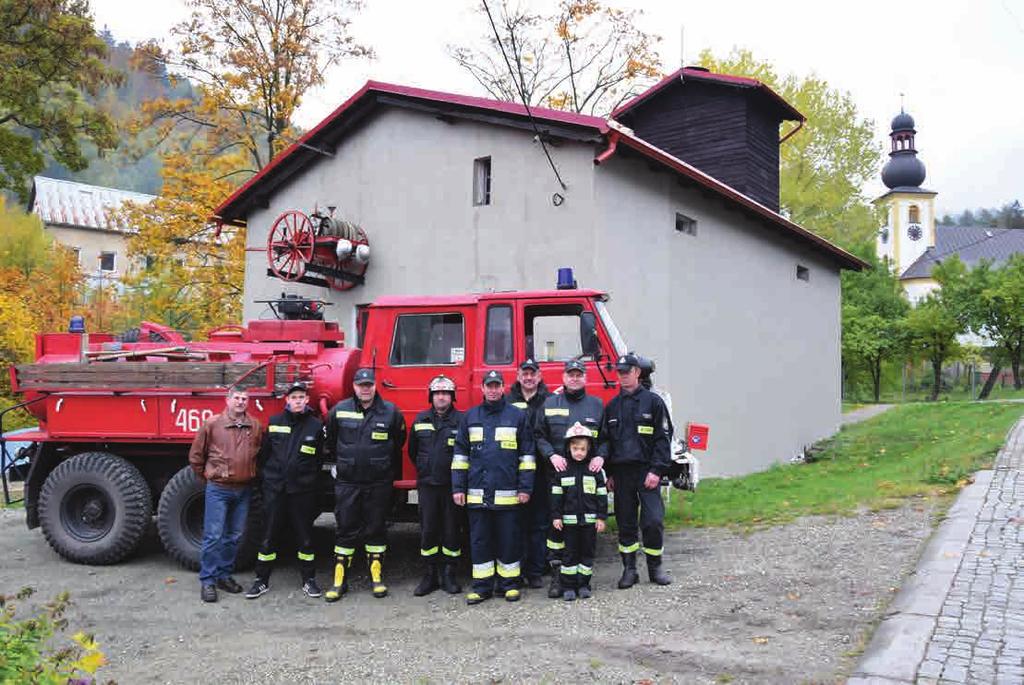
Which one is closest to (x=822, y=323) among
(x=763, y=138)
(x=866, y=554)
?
(x=763, y=138)

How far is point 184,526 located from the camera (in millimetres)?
7887

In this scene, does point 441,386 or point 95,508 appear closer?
point 441,386

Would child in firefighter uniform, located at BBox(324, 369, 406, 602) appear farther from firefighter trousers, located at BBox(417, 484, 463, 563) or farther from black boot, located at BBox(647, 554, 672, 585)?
black boot, located at BBox(647, 554, 672, 585)

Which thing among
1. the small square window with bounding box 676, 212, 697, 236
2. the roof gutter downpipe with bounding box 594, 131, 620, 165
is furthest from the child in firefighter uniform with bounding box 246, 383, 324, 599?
the small square window with bounding box 676, 212, 697, 236

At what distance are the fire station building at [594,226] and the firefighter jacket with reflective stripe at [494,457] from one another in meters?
5.30

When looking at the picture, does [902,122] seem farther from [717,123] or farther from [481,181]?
[481,181]

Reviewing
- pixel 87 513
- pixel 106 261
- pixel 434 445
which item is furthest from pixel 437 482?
pixel 106 261

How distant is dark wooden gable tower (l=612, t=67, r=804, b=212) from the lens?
1853cm

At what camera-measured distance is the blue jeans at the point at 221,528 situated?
709 cm

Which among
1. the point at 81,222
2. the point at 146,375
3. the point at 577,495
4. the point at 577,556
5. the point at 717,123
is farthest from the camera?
the point at 81,222

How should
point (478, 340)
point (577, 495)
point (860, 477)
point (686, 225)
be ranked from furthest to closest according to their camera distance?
1. point (686, 225)
2. point (860, 477)
3. point (478, 340)
4. point (577, 495)

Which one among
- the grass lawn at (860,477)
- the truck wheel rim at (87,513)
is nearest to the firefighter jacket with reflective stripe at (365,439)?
the truck wheel rim at (87,513)

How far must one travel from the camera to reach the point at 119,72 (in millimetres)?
18625

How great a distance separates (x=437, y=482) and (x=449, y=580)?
2.79 feet
